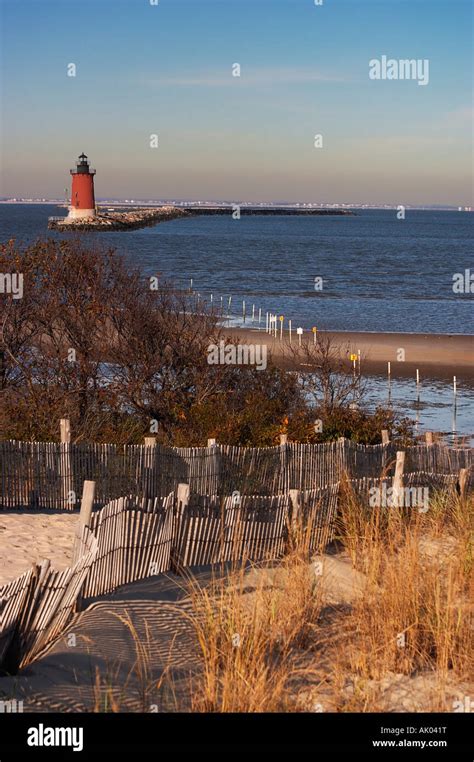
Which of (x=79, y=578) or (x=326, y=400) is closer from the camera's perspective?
(x=79, y=578)

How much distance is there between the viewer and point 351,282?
76.1 metres

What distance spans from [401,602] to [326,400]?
14.8 metres

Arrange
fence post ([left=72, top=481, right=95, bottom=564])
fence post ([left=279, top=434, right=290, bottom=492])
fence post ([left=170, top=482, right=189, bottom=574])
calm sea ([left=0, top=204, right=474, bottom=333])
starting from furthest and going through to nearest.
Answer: calm sea ([left=0, top=204, right=474, bottom=333]) < fence post ([left=279, top=434, right=290, bottom=492]) < fence post ([left=170, top=482, right=189, bottom=574]) < fence post ([left=72, top=481, right=95, bottom=564])

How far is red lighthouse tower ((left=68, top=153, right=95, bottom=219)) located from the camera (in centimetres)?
12888

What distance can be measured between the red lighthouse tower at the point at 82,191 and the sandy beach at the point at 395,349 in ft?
293

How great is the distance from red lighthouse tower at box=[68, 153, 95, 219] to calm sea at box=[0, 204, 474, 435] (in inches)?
359

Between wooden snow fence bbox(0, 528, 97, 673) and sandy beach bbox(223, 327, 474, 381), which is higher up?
wooden snow fence bbox(0, 528, 97, 673)

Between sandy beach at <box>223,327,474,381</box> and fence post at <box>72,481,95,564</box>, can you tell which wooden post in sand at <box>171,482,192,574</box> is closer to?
fence post at <box>72,481,95,564</box>

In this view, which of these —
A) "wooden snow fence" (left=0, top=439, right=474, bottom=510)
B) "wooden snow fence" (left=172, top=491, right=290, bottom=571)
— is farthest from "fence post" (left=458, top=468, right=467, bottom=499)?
"wooden snow fence" (left=172, top=491, right=290, bottom=571)

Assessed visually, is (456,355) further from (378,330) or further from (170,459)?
(170,459)

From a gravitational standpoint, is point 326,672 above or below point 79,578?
below

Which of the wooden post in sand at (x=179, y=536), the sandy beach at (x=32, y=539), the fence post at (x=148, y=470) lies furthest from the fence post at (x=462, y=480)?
the sandy beach at (x=32, y=539)
